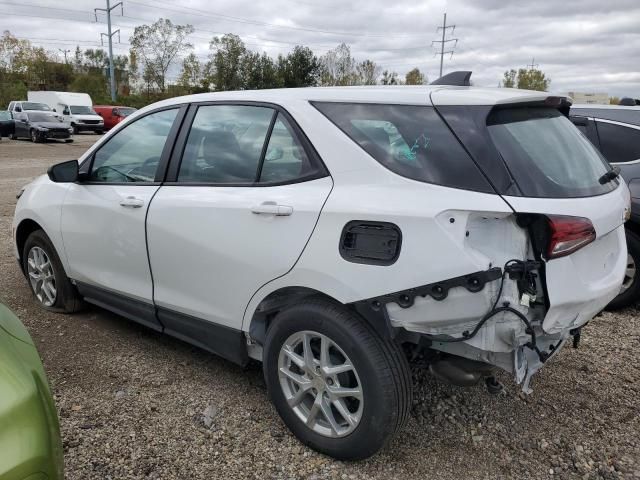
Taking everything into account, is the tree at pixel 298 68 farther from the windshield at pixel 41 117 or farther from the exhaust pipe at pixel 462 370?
the exhaust pipe at pixel 462 370

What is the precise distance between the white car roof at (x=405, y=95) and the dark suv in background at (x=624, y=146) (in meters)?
2.39

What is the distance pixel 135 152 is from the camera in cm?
350

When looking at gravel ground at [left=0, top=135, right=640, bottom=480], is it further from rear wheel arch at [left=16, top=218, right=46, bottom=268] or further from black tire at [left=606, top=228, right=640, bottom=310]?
rear wheel arch at [left=16, top=218, right=46, bottom=268]

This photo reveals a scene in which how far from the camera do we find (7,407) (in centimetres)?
147

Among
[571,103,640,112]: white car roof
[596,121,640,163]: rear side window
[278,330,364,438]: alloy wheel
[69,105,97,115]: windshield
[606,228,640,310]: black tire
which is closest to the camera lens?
[278,330,364,438]: alloy wheel

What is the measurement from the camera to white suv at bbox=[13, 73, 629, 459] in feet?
6.97

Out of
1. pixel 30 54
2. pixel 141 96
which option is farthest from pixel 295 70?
pixel 30 54

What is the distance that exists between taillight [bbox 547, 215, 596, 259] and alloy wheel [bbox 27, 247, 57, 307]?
3605 mm

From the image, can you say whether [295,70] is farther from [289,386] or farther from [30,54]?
[289,386]

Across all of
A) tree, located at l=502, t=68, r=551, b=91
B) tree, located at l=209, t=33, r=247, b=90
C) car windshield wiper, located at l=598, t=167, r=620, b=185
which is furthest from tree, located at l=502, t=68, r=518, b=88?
car windshield wiper, located at l=598, t=167, r=620, b=185

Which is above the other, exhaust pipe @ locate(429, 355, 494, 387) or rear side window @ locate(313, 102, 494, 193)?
rear side window @ locate(313, 102, 494, 193)

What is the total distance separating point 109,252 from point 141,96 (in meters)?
53.6

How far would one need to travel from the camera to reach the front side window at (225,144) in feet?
9.27

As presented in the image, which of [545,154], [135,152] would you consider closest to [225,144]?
[135,152]
